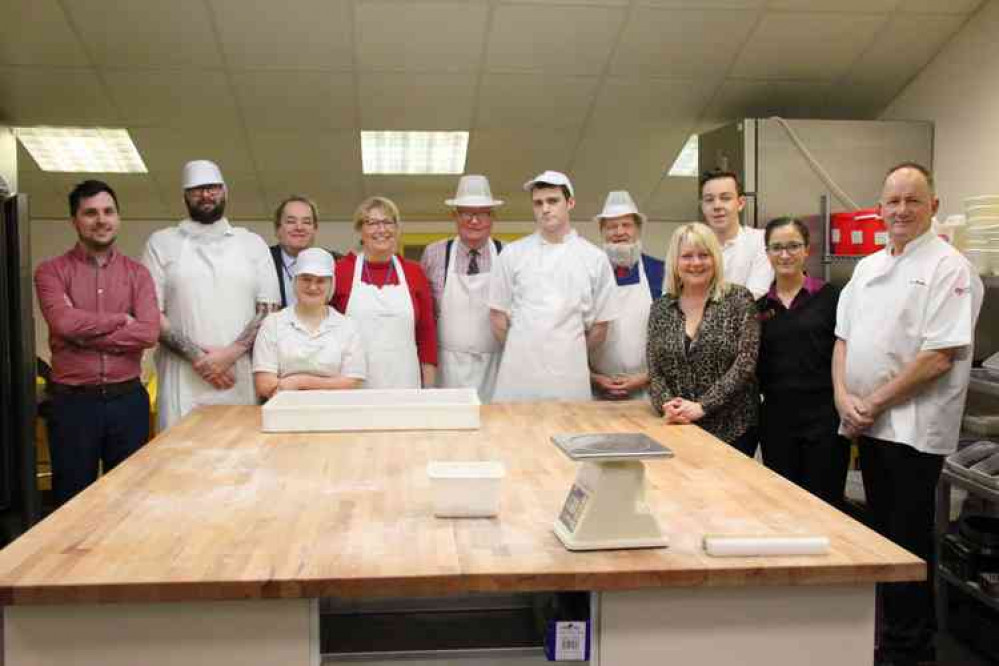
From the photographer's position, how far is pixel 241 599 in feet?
4.48

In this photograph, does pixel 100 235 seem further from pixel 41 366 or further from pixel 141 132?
pixel 141 132

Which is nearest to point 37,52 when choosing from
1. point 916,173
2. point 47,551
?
point 47,551

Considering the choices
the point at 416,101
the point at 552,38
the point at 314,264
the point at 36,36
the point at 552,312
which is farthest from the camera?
the point at 416,101

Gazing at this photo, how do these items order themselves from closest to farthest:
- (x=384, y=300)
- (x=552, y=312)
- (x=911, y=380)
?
(x=911, y=380) < (x=552, y=312) < (x=384, y=300)

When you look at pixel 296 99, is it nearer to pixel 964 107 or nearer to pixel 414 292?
pixel 414 292

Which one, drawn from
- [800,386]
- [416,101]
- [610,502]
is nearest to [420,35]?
[416,101]

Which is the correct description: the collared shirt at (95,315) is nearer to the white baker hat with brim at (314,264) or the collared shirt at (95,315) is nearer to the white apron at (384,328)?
the white baker hat with brim at (314,264)

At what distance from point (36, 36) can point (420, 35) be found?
1.84 m

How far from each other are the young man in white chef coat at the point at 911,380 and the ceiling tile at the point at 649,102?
2.42 metres

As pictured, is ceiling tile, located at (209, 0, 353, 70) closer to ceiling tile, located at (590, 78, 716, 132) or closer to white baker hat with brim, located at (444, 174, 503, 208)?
white baker hat with brim, located at (444, 174, 503, 208)

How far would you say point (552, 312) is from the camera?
3.30m

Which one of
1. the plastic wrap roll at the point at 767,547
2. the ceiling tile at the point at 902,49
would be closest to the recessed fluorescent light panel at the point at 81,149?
the ceiling tile at the point at 902,49

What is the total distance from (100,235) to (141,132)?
7.01 feet

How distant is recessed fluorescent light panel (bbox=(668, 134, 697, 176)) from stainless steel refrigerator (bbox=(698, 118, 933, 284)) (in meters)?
0.55
